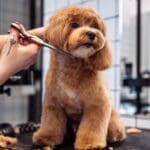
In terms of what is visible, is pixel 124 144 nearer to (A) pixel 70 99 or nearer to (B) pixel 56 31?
(A) pixel 70 99

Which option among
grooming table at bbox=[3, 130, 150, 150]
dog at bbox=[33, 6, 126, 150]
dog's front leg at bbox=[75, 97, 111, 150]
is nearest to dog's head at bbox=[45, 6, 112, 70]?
dog at bbox=[33, 6, 126, 150]

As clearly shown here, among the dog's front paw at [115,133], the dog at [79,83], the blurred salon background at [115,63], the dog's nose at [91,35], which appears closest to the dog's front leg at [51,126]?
the dog at [79,83]

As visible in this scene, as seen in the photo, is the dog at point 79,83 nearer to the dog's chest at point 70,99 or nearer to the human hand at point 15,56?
the dog's chest at point 70,99

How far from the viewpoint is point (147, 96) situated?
6.77ft

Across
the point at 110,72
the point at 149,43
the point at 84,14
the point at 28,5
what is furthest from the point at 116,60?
the point at 28,5

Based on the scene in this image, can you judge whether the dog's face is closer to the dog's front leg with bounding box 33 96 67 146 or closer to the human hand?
the human hand

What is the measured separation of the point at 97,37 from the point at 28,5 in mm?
1504

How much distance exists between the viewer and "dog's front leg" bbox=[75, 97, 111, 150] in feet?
2.93

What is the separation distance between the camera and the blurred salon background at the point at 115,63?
1.53 metres

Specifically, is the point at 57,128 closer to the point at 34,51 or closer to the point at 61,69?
the point at 61,69

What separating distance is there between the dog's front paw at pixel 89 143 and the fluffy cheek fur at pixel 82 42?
0.24m

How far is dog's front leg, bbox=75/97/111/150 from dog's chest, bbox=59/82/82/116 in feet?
0.11

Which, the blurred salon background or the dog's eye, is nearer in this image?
the dog's eye

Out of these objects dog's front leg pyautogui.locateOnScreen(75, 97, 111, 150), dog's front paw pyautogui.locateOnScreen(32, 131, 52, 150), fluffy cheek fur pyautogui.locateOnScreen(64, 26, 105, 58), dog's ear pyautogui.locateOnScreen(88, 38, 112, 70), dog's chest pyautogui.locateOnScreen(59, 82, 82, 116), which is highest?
fluffy cheek fur pyautogui.locateOnScreen(64, 26, 105, 58)
